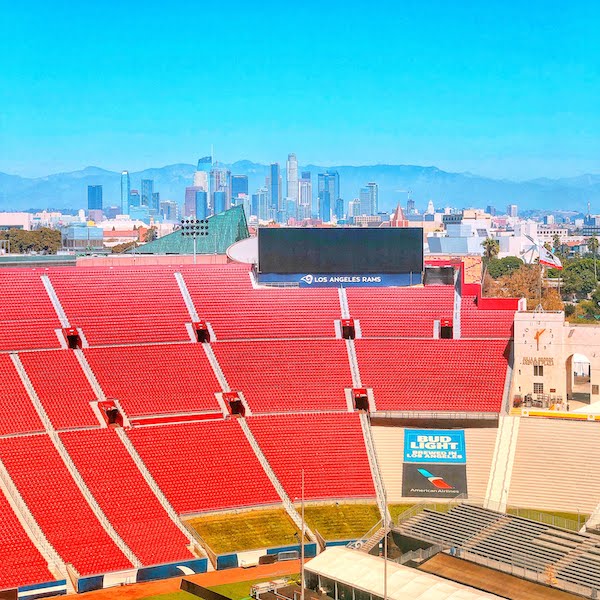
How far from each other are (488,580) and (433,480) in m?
13.6

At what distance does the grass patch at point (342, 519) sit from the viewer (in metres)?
41.3

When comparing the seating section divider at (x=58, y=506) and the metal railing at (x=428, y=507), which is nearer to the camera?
the seating section divider at (x=58, y=506)

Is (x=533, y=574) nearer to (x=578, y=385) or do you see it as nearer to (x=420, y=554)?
(x=420, y=554)

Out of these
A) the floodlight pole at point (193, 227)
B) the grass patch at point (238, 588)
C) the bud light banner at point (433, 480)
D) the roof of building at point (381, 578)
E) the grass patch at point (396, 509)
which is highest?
the floodlight pole at point (193, 227)

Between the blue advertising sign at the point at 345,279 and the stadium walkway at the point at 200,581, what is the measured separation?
2110 centimetres

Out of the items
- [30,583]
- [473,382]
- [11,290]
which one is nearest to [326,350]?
[473,382]

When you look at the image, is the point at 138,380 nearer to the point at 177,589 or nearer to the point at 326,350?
the point at 326,350

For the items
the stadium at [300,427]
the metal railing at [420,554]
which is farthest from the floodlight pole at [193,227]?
the metal railing at [420,554]

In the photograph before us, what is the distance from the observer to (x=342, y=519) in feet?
139

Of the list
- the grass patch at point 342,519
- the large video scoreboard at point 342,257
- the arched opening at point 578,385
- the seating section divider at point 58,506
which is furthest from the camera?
the large video scoreboard at point 342,257

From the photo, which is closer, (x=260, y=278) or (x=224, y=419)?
(x=224, y=419)

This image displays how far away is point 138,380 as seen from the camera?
160ft

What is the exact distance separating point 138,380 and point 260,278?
11.5 m

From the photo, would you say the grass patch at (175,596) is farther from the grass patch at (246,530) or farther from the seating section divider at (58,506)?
the grass patch at (246,530)
